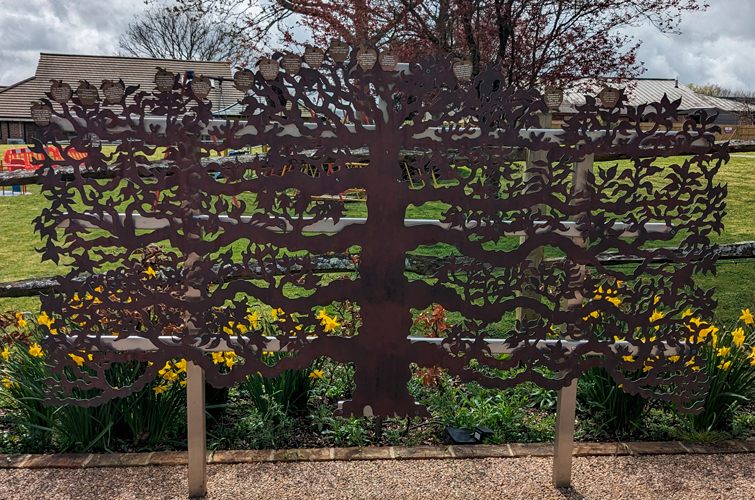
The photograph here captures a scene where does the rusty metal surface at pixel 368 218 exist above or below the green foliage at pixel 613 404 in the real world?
above

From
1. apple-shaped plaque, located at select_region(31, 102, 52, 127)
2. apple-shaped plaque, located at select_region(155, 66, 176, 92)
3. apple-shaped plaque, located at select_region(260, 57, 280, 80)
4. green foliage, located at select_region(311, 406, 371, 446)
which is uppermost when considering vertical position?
apple-shaped plaque, located at select_region(260, 57, 280, 80)

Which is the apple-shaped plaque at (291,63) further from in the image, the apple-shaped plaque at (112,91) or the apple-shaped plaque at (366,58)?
the apple-shaped plaque at (112,91)

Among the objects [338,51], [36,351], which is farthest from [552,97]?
[36,351]

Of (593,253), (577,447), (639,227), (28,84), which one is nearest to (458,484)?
(577,447)

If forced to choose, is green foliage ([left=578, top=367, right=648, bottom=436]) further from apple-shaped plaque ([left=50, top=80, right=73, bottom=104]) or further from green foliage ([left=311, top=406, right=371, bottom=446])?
apple-shaped plaque ([left=50, top=80, right=73, bottom=104])

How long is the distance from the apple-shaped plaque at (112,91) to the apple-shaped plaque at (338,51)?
0.87m

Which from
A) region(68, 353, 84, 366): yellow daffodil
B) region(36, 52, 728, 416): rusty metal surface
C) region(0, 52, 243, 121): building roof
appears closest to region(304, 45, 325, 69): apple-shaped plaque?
region(36, 52, 728, 416): rusty metal surface

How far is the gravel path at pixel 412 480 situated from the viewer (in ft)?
9.20

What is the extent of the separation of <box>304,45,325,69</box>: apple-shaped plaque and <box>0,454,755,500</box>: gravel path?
1.96m

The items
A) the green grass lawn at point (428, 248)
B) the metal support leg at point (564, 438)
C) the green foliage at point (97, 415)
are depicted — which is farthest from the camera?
the green grass lawn at point (428, 248)

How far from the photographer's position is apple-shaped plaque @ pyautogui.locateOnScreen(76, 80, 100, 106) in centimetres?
241

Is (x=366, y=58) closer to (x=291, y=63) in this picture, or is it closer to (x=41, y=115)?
(x=291, y=63)

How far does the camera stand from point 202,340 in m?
2.61

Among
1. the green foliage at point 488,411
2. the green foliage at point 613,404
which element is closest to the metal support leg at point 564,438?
the green foliage at point 488,411
